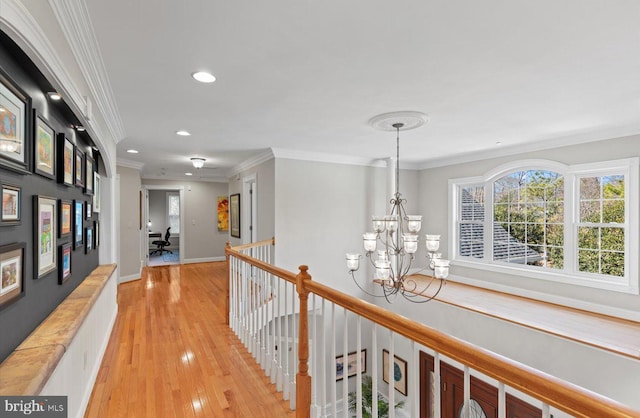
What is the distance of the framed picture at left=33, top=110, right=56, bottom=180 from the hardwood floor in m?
1.66

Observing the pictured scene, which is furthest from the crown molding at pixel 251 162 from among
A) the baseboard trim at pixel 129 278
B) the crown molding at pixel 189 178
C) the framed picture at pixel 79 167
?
the baseboard trim at pixel 129 278

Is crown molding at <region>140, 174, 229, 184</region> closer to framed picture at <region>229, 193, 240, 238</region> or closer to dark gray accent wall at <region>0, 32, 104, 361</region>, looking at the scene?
framed picture at <region>229, 193, 240, 238</region>

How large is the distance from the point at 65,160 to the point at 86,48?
769 millimetres

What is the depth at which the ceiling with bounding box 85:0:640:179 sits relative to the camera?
1632 millimetres

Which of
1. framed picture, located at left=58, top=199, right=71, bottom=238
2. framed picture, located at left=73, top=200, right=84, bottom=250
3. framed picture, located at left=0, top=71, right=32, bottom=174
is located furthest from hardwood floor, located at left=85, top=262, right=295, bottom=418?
framed picture, located at left=0, top=71, right=32, bottom=174

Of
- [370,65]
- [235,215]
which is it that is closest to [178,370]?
[370,65]

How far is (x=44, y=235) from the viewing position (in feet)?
5.74

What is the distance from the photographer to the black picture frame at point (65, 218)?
6.72ft

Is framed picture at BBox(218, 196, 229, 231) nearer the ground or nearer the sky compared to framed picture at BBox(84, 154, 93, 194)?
nearer the ground

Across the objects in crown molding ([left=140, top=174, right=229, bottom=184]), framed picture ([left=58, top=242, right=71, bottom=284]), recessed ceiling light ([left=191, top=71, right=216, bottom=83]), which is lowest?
framed picture ([left=58, top=242, right=71, bottom=284])

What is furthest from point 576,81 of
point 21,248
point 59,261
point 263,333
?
point 59,261

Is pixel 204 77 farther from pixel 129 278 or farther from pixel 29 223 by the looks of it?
pixel 129 278

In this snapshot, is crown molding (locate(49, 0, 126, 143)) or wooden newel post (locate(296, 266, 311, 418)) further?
wooden newel post (locate(296, 266, 311, 418))

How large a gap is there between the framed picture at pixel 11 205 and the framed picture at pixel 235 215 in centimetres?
560
